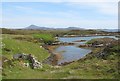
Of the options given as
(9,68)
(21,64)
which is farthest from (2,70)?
(21,64)

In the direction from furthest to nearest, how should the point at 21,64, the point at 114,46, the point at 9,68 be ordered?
1. the point at 114,46
2. the point at 21,64
3. the point at 9,68

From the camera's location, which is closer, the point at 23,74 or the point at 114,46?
the point at 23,74

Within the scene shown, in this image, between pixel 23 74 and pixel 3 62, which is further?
pixel 3 62

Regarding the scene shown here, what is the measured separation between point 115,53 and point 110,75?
10701 millimetres

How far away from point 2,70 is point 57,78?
594cm

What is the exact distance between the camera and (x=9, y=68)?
28828 millimetres

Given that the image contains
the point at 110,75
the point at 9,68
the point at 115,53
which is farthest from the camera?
the point at 115,53

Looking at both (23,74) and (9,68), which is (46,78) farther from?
(9,68)

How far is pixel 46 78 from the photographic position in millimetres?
24578

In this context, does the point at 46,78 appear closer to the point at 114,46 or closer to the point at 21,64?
the point at 21,64

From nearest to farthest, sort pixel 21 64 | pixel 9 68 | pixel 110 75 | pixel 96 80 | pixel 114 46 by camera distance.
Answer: pixel 96 80, pixel 110 75, pixel 9 68, pixel 21 64, pixel 114 46

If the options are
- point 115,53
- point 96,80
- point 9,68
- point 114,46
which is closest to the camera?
point 96,80

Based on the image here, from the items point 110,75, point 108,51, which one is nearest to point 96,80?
point 110,75

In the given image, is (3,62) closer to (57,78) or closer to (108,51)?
(57,78)
